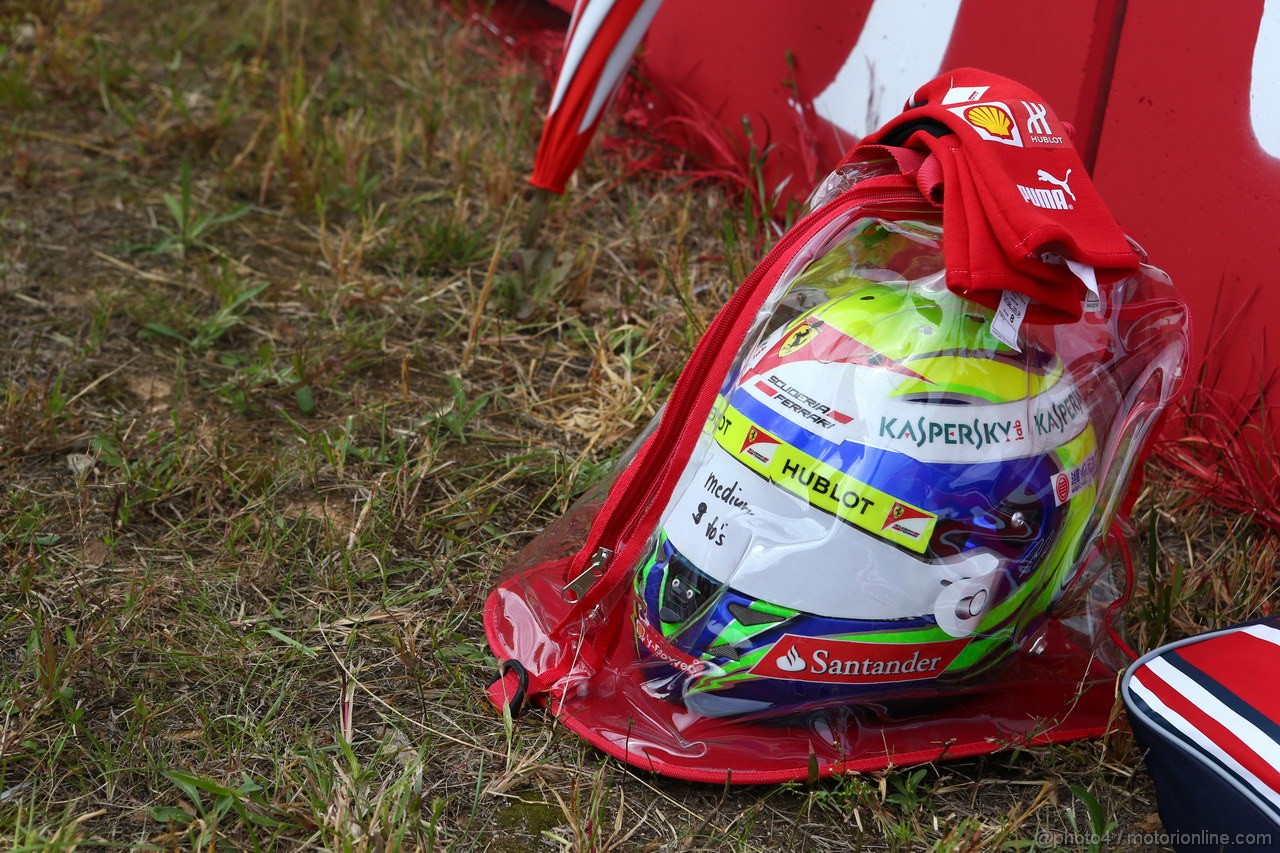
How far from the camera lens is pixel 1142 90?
212cm

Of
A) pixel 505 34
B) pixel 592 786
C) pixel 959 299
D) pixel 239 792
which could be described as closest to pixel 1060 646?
pixel 959 299

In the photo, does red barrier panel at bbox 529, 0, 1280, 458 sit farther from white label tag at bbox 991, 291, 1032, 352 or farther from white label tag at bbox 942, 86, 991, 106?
white label tag at bbox 991, 291, 1032, 352

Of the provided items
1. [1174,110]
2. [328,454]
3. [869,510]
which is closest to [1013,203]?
[869,510]

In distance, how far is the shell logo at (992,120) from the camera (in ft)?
4.91

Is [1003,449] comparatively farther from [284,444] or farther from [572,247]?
[572,247]

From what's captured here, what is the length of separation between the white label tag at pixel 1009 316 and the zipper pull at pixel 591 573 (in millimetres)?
603

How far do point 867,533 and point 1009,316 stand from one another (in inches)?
12.7

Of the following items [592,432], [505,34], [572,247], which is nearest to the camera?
[592,432]

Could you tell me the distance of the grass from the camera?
1.55 meters

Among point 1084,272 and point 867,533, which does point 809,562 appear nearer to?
point 867,533

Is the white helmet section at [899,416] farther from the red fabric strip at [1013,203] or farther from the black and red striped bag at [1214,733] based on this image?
the black and red striped bag at [1214,733]

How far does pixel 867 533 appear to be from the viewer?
148 cm

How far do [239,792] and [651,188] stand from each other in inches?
79.3

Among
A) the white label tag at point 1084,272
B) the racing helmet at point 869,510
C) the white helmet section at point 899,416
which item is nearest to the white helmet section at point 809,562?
the racing helmet at point 869,510
